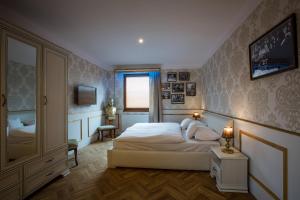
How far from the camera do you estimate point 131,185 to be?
2.29 metres

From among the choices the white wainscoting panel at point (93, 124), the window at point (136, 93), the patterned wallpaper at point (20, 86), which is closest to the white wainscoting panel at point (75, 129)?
the white wainscoting panel at point (93, 124)

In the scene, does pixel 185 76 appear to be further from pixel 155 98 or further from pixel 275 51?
pixel 275 51

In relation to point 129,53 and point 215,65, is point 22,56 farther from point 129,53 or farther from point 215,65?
point 215,65

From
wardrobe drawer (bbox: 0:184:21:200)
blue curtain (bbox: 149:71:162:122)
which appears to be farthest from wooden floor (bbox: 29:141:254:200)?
blue curtain (bbox: 149:71:162:122)

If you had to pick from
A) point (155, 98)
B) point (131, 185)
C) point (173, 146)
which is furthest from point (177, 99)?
point (131, 185)

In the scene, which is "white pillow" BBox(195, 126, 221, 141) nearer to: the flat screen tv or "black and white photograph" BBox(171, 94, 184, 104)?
"black and white photograph" BBox(171, 94, 184, 104)

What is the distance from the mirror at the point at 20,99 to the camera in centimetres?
Answer: 175

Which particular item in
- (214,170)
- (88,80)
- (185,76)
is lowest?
(214,170)

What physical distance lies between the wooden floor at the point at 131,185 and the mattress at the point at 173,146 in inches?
15.4

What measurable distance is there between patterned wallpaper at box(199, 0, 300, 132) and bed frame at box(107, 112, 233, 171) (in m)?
0.49

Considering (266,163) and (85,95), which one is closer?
(266,163)

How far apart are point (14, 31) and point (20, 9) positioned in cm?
58

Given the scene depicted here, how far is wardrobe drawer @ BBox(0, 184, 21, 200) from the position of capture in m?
1.65

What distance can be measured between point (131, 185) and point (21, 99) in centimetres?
190
